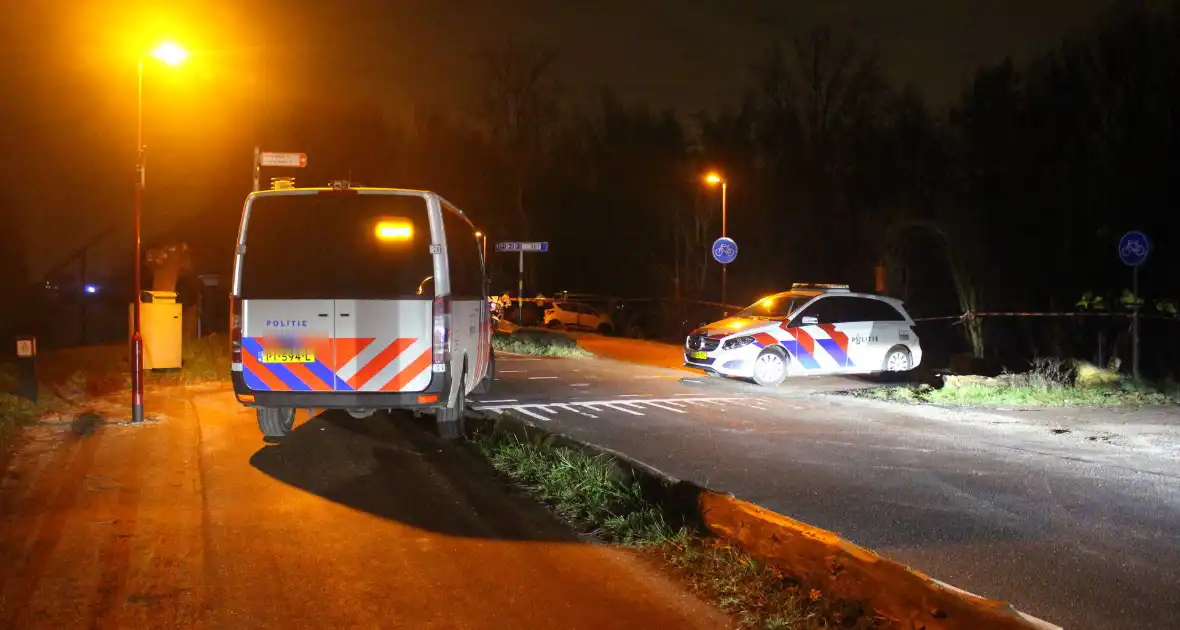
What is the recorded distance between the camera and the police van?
32.2 feet

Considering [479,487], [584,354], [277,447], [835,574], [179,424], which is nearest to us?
[835,574]

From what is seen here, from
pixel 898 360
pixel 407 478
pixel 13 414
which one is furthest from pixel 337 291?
pixel 898 360

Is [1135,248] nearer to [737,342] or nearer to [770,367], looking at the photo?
[770,367]

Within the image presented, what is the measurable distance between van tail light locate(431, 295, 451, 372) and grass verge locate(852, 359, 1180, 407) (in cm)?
817

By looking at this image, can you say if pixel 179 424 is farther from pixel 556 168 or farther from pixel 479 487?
pixel 556 168

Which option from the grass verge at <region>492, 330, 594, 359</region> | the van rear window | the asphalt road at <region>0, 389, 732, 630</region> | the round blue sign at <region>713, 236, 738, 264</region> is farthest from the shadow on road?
the round blue sign at <region>713, 236, 738, 264</region>

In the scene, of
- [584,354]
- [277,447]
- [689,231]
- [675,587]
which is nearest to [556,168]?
[689,231]

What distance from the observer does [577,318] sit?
131 feet

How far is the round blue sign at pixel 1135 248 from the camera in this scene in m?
16.5

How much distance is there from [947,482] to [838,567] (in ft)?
12.9

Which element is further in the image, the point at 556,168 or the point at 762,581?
the point at 556,168

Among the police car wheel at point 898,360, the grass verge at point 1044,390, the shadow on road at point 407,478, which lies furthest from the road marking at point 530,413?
the police car wheel at point 898,360

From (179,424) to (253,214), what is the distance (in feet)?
12.3

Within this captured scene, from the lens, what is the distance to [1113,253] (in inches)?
1162
